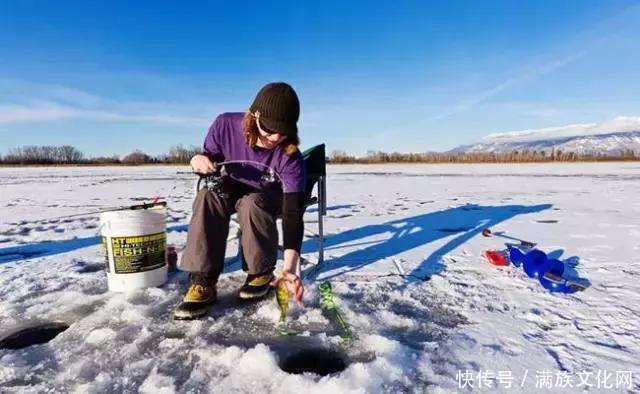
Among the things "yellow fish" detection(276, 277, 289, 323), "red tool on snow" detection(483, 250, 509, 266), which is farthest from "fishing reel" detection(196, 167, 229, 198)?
"red tool on snow" detection(483, 250, 509, 266)

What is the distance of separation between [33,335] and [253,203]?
1391mm

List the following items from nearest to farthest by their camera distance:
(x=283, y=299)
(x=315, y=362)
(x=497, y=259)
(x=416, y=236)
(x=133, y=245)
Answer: (x=315, y=362)
(x=283, y=299)
(x=133, y=245)
(x=497, y=259)
(x=416, y=236)

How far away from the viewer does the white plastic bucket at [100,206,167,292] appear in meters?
2.62

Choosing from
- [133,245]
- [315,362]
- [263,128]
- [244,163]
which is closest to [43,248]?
[133,245]

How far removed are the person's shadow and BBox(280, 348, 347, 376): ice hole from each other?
1.17 meters

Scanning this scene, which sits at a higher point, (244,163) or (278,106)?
(278,106)

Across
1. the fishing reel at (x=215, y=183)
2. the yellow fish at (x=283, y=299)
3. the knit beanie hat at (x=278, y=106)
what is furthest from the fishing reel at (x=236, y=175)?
the yellow fish at (x=283, y=299)

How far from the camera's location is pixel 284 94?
232 cm

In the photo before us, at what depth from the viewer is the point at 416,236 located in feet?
15.5

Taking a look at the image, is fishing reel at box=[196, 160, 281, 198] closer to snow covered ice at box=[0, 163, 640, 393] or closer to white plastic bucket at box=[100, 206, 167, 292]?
white plastic bucket at box=[100, 206, 167, 292]

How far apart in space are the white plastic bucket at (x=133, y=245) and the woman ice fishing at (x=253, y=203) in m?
0.43

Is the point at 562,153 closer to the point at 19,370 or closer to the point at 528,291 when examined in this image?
the point at 528,291

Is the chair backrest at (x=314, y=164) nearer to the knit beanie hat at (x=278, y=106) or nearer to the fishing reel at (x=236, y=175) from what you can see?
the fishing reel at (x=236, y=175)

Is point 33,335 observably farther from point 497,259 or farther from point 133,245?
point 497,259
